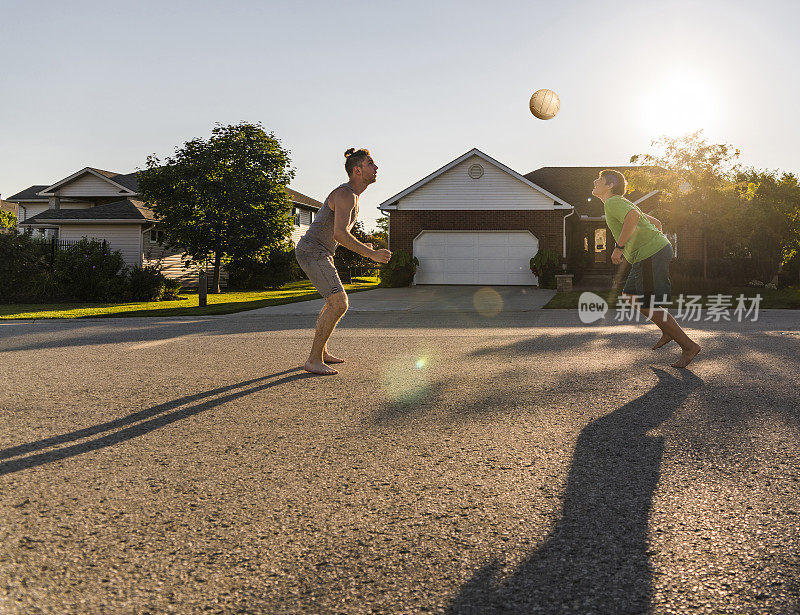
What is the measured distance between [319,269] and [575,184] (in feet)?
84.7

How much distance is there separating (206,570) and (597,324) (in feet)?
31.8

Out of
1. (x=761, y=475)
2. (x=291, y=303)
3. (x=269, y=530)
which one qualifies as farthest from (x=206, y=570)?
(x=291, y=303)

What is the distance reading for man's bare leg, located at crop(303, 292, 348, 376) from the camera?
5902 mm

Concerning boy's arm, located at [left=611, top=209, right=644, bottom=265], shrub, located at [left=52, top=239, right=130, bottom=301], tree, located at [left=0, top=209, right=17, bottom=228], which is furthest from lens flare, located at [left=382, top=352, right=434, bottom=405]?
tree, located at [left=0, top=209, right=17, bottom=228]

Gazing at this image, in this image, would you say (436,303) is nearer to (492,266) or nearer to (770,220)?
(492,266)

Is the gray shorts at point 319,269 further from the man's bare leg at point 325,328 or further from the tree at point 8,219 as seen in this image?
the tree at point 8,219

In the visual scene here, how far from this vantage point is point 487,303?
1634 centimetres

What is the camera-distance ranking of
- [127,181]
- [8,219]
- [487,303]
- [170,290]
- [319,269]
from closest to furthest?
1. [319,269]
2. [487,303]
3. [170,290]
4. [127,181]
5. [8,219]

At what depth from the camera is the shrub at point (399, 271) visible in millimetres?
24109

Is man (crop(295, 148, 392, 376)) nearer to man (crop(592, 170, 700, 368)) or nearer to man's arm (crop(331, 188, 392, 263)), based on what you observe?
man's arm (crop(331, 188, 392, 263))

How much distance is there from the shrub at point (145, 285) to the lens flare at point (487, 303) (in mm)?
10332

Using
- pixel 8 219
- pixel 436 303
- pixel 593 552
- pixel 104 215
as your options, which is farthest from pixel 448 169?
pixel 8 219

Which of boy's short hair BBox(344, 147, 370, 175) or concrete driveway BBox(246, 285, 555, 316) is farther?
concrete driveway BBox(246, 285, 555, 316)

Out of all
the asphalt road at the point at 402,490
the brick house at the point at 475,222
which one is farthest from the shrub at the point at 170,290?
the asphalt road at the point at 402,490
